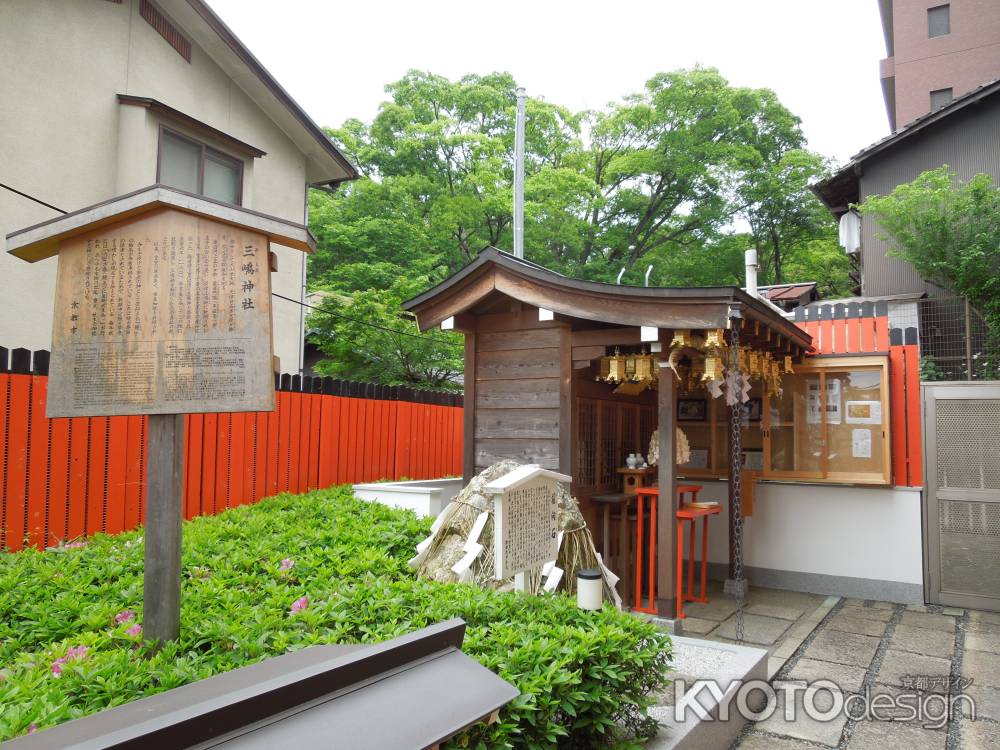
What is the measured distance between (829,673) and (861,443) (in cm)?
363

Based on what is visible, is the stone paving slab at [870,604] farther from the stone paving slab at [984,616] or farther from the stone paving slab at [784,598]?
the stone paving slab at [984,616]

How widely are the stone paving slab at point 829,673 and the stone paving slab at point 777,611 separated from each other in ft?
4.97

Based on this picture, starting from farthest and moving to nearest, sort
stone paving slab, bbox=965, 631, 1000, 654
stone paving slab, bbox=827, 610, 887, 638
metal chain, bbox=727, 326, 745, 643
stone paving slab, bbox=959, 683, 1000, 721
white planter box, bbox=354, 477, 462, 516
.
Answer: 1. white planter box, bbox=354, 477, 462, 516
2. stone paving slab, bbox=827, 610, 887, 638
3. metal chain, bbox=727, 326, 745, 643
4. stone paving slab, bbox=965, 631, 1000, 654
5. stone paving slab, bbox=959, 683, 1000, 721

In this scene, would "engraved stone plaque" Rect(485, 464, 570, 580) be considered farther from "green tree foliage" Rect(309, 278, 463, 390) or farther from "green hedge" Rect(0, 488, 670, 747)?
"green tree foliage" Rect(309, 278, 463, 390)

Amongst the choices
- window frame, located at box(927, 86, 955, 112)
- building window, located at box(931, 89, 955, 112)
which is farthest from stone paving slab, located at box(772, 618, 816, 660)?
building window, located at box(931, 89, 955, 112)

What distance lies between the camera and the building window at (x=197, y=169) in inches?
392

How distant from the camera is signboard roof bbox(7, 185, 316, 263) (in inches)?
127

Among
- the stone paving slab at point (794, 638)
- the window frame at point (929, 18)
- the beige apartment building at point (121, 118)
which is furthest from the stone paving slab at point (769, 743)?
the window frame at point (929, 18)

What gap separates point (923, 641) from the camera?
645 cm

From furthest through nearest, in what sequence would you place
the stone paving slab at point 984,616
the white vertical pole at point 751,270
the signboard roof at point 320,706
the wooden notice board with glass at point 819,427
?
the white vertical pole at point 751,270
the wooden notice board with glass at point 819,427
the stone paving slab at point 984,616
the signboard roof at point 320,706

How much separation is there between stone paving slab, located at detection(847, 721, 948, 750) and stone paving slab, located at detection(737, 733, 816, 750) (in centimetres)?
31

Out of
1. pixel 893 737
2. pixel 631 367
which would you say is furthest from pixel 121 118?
pixel 893 737

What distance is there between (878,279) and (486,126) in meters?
14.0

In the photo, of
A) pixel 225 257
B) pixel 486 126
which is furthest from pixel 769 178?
pixel 225 257
